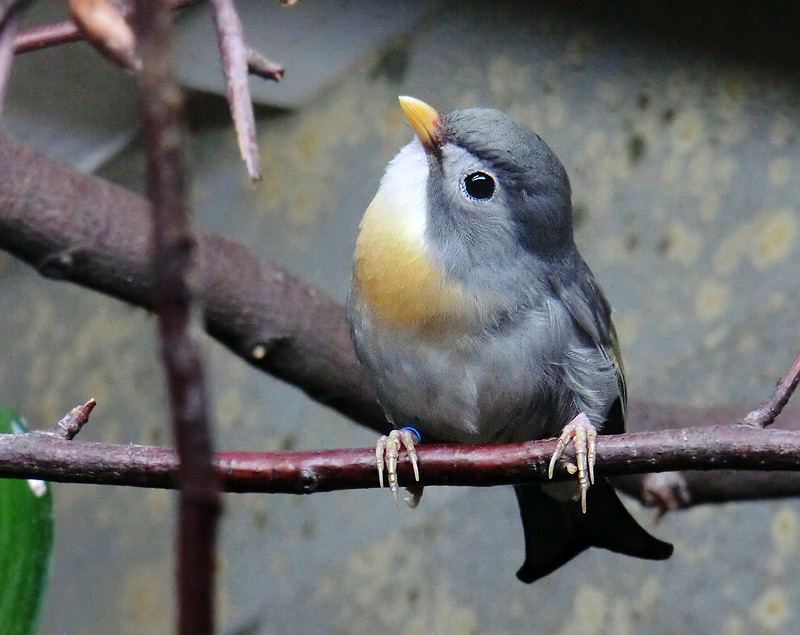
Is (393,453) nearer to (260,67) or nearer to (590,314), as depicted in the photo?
(590,314)

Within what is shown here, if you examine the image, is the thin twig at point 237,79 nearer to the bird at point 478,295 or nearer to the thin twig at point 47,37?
the thin twig at point 47,37

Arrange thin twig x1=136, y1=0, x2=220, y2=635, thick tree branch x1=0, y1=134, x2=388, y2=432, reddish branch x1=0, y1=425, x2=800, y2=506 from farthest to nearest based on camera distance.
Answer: thick tree branch x1=0, y1=134, x2=388, y2=432 → reddish branch x1=0, y1=425, x2=800, y2=506 → thin twig x1=136, y1=0, x2=220, y2=635

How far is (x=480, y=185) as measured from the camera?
1364 millimetres

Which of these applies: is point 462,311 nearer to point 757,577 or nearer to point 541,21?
point 757,577

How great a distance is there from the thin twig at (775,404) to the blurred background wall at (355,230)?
1.32 meters

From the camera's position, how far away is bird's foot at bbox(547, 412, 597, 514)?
1.08m

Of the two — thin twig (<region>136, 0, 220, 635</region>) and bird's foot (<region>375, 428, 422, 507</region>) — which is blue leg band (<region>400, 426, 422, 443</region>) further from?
thin twig (<region>136, 0, 220, 635</region>)

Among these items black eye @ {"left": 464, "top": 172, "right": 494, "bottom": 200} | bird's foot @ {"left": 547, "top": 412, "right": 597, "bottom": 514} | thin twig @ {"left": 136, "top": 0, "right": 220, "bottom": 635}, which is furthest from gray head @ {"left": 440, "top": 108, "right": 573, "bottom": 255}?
thin twig @ {"left": 136, "top": 0, "right": 220, "bottom": 635}

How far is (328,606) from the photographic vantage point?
2.78 meters

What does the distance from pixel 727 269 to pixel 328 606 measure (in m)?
1.42

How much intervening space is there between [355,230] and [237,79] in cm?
247

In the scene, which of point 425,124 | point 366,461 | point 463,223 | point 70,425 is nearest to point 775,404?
point 366,461

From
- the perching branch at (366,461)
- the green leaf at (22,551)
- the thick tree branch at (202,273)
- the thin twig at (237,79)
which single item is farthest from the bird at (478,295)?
the thin twig at (237,79)

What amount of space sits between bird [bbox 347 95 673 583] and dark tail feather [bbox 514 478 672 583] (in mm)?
76
